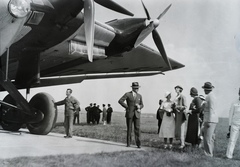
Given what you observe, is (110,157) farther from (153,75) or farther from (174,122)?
(153,75)

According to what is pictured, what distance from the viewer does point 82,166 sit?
16.9 feet

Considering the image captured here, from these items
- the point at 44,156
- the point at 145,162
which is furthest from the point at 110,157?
the point at 44,156

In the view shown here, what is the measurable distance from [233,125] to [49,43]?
4.60 meters

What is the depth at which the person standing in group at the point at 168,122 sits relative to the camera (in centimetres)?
779

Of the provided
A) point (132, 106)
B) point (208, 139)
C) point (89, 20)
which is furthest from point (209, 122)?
point (89, 20)

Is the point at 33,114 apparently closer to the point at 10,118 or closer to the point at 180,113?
the point at 10,118

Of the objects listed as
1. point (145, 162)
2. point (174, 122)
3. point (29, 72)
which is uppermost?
point (29, 72)

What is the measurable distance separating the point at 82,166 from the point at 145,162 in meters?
1.24

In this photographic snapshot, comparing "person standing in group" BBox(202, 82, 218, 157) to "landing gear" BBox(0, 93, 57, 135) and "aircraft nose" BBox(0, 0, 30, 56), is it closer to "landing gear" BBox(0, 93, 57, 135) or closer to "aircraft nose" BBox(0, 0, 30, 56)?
"landing gear" BBox(0, 93, 57, 135)

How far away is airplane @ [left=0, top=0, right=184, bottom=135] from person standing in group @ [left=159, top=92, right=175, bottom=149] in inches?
71.8

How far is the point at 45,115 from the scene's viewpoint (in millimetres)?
8352

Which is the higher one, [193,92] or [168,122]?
[193,92]

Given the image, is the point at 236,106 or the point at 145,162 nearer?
the point at 145,162

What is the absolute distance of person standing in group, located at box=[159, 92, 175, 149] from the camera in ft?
25.5
